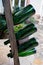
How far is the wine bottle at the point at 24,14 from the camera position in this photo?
22.1 inches

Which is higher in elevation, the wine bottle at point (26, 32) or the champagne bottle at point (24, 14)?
the champagne bottle at point (24, 14)

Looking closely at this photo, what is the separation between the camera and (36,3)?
417 centimetres

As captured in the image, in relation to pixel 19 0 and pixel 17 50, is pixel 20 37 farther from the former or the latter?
pixel 19 0

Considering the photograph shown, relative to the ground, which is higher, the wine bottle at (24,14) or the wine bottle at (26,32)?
the wine bottle at (24,14)

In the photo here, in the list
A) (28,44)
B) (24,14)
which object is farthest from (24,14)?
(28,44)

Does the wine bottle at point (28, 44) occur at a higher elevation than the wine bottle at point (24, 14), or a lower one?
lower

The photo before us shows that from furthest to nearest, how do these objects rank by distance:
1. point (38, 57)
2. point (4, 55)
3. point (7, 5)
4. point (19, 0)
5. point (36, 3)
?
point (36, 3) → point (19, 0) → point (38, 57) → point (4, 55) → point (7, 5)

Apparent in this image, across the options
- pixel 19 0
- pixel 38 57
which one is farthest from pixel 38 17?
pixel 38 57

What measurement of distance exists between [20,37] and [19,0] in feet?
Result: 10.9

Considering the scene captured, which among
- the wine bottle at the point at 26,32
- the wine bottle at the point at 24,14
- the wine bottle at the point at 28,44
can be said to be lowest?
the wine bottle at the point at 28,44

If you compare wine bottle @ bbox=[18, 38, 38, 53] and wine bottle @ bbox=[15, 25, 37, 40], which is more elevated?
wine bottle @ bbox=[15, 25, 37, 40]

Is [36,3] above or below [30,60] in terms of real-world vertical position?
above

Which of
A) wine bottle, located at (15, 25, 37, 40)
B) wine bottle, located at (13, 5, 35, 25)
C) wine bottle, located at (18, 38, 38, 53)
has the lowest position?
wine bottle, located at (18, 38, 38, 53)

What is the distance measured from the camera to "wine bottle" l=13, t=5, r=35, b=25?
56cm
